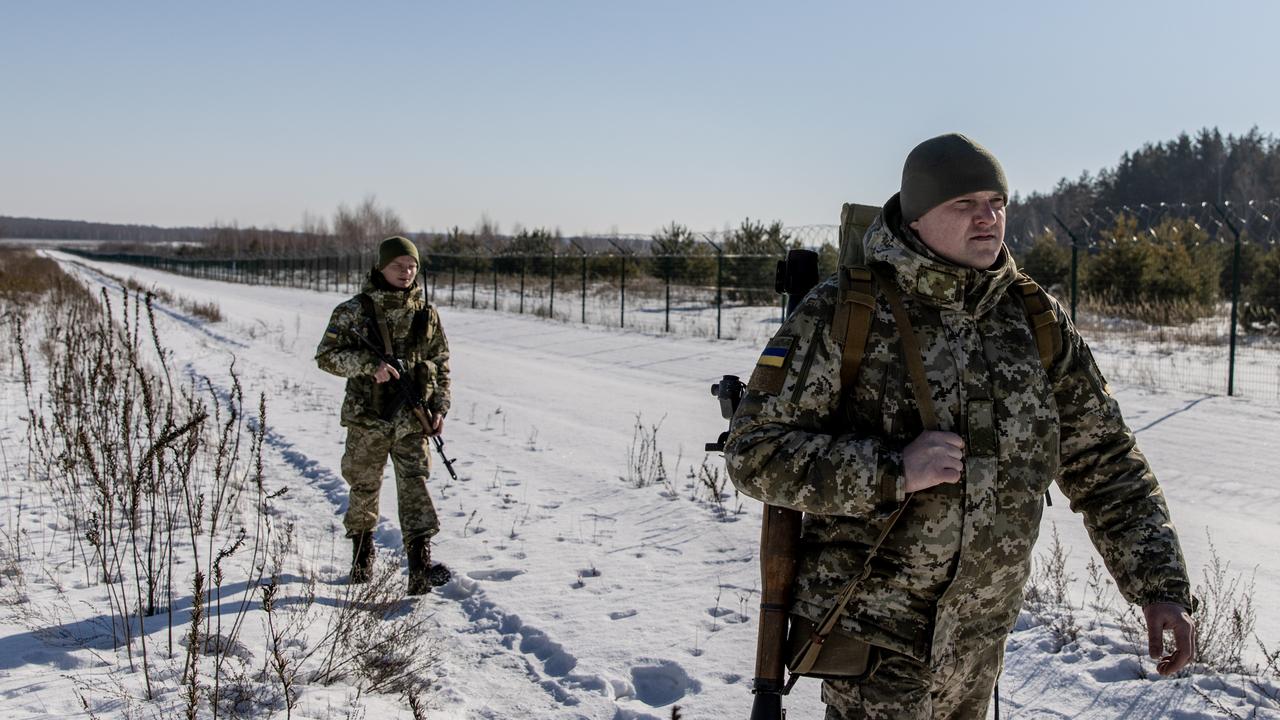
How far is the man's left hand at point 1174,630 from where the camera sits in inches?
75.6

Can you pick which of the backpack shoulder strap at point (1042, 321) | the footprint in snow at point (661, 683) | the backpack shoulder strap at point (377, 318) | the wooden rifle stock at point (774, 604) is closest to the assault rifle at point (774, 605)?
the wooden rifle stock at point (774, 604)

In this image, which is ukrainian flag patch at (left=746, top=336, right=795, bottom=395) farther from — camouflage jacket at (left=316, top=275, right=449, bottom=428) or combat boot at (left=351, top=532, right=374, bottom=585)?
combat boot at (left=351, top=532, right=374, bottom=585)

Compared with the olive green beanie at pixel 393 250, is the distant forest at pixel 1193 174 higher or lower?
higher

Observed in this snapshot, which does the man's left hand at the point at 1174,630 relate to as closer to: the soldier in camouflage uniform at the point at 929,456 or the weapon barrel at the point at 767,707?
the soldier in camouflage uniform at the point at 929,456

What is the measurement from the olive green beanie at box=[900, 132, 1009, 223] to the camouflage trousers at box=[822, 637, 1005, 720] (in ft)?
3.21

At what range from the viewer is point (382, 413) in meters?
4.77

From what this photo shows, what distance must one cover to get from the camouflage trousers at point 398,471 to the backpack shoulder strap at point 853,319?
3.36 m

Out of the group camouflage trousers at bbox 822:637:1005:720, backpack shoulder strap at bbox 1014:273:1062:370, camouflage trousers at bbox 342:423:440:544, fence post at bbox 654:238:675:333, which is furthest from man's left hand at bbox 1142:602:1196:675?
fence post at bbox 654:238:675:333

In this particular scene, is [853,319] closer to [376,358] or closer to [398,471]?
[376,358]

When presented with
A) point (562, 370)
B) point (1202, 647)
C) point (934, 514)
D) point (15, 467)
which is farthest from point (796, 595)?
point (562, 370)

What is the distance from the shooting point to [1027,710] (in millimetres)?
3471

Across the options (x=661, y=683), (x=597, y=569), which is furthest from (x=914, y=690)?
(x=597, y=569)

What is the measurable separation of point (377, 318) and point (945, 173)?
3576 mm

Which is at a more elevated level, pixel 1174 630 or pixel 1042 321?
A: pixel 1042 321
